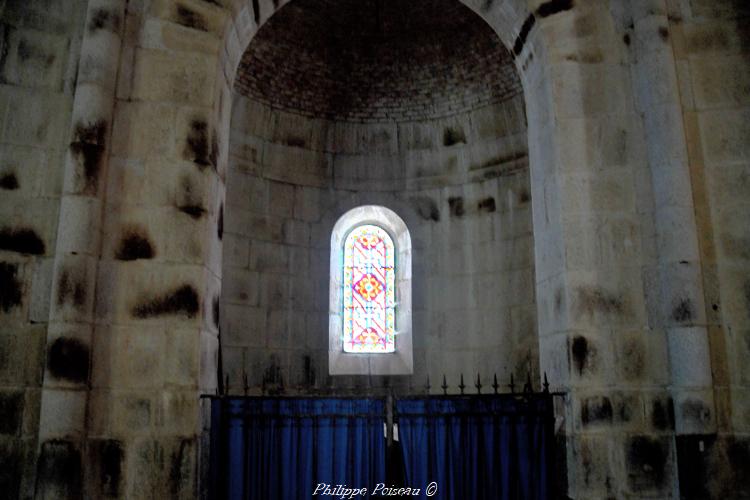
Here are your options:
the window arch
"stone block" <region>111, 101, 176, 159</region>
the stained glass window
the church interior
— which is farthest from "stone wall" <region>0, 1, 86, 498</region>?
the stained glass window

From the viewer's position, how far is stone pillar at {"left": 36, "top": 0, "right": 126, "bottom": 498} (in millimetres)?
4277

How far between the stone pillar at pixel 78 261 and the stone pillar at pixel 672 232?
4158mm

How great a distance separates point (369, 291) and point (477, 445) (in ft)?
16.7

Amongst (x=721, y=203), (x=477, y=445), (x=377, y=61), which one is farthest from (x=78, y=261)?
(x=377, y=61)

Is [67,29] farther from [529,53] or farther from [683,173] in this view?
[683,173]

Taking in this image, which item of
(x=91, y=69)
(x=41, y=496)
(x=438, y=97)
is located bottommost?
(x=41, y=496)

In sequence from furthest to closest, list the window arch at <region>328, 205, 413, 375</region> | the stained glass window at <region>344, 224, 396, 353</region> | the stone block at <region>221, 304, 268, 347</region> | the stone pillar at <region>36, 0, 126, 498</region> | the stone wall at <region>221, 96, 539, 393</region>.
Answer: the stained glass window at <region>344, 224, 396, 353</region>, the window arch at <region>328, 205, 413, 375</region>, the stone wall at <region>221, 96, 539, 393</region>, the stone block at <region>221, 304, 268, 347</region>, the stone pillar at <region>36, 0, 126, 498</region>

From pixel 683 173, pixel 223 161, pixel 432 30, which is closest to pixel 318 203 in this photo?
pixel 432 30

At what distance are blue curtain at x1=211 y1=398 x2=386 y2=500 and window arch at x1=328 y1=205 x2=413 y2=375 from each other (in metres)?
4.32

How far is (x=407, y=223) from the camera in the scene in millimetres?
10148

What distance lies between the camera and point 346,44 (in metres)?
9.85

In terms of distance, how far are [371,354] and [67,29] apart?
6.25 meters

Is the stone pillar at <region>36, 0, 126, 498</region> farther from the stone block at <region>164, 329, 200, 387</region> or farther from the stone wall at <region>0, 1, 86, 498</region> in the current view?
the stone block at <region>164, 329, 200, 387</region>

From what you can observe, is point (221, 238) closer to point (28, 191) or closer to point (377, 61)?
point (28, 191)
